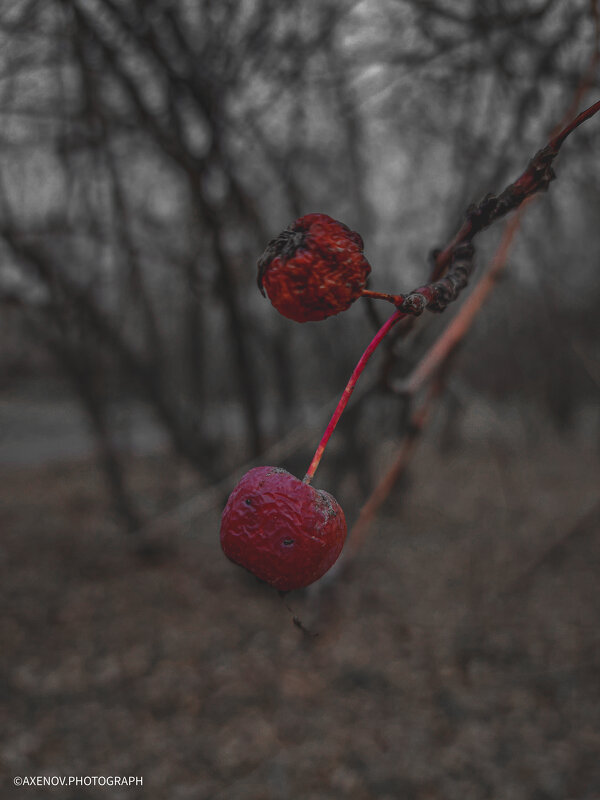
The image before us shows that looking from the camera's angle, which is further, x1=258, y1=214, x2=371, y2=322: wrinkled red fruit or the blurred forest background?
the blurred forest background

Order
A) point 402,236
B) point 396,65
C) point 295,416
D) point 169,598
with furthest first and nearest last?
point 402,236 < point 295,416 < point 169,598 < point 396,65

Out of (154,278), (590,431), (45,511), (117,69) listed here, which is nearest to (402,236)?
(154,278)

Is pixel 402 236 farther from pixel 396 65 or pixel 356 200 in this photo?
pixel 396 65

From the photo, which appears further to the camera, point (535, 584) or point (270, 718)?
point (535, 584)

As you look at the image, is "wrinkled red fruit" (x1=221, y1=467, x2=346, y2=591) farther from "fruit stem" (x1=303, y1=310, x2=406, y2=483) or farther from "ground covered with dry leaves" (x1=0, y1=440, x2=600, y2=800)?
"ground covered with dry leaves" (x1=0, y1=440, x2=600, y2=800)

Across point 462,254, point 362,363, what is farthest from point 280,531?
point 462,254

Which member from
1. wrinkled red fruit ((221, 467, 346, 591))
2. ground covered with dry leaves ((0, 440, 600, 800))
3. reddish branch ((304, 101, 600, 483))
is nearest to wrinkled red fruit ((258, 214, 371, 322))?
reddish branch ((304, 101, 600, 483))

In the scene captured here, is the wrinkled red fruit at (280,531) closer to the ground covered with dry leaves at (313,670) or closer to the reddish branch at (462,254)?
the reddish branch at (462,254)
